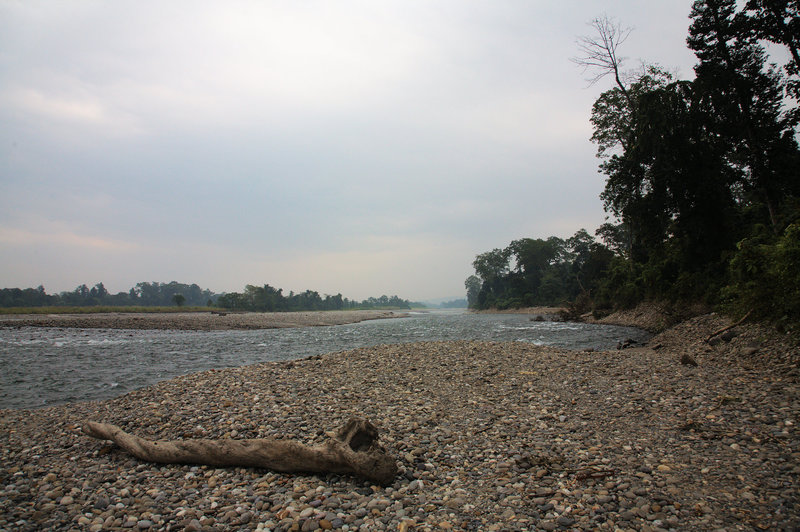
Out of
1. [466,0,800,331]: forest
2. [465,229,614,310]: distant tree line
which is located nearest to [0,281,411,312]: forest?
[465,229,614,310]: distant tree line

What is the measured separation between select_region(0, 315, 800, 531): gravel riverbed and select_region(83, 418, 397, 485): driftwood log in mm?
164

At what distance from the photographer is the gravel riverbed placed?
4754mm

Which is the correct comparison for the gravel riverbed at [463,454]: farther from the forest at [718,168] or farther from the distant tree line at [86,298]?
the distant tree line at [86,298]

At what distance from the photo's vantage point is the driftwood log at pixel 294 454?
5.69 m

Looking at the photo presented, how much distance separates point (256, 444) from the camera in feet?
20.7

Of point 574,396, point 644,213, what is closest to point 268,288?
point 644,213

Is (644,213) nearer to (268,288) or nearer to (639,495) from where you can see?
(639,495)

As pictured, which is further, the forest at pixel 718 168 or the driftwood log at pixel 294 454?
the forest at pixel 718 168

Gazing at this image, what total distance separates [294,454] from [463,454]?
118 inches

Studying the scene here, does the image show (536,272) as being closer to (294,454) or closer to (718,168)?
(718,168)

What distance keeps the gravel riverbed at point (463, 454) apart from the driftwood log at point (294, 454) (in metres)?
0.16

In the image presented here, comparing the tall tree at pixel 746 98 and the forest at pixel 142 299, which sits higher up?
the tall tree at pixel 746 98

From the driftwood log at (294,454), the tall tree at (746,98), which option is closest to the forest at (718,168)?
the tall tree at (746,98)

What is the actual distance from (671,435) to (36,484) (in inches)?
442
